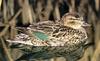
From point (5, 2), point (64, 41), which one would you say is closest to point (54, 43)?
point (64, 41)

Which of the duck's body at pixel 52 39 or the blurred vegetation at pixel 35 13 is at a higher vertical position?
the blurred vegetation at pixel 35 13

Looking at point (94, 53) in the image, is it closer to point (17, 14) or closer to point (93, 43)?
point (93, 43)

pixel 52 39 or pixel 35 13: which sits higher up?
pixel 35 13

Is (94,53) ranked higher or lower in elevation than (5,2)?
lower

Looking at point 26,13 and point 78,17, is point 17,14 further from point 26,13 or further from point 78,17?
point 78,17
